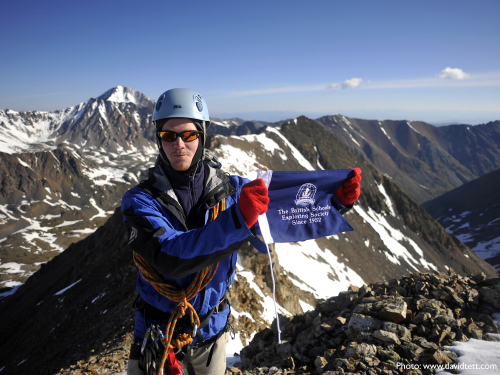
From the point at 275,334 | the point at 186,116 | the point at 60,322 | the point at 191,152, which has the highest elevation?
the point at 186,116

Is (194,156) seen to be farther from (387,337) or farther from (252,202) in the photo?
(387,337)

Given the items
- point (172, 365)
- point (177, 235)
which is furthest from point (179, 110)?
point (172, 365)

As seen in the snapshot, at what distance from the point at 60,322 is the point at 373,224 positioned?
6422cm

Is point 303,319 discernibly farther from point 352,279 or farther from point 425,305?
point 352,279

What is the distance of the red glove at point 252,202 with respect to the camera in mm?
3250

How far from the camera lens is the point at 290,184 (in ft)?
19.1

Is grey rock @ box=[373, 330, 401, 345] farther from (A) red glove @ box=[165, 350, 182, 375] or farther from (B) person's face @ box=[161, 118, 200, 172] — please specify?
(B) person's face @ box=[161, 118, 200, 172]

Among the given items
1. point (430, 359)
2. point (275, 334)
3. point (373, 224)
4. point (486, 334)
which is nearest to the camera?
point (430, 359)

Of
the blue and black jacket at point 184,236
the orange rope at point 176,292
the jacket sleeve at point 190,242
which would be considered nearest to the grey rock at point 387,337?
the blue and black jacket at point 184,236

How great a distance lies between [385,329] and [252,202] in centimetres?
576

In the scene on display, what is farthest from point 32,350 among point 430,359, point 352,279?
point 352,279

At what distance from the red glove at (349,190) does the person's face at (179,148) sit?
3137mm

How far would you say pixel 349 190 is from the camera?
18.6ft

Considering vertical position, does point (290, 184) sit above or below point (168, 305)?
above
